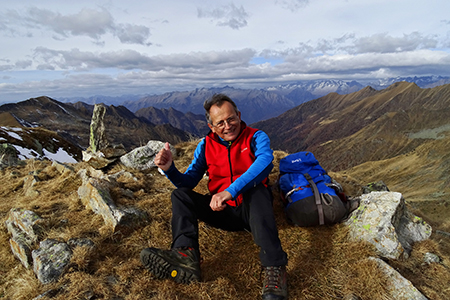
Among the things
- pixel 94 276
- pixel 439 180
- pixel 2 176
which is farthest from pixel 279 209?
pixel 439 180

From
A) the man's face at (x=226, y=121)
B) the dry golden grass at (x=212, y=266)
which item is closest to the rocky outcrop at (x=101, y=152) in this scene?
the dry golden grass at (x=212, y=266)

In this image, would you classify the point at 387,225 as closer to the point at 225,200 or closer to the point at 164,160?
the point at 225,200

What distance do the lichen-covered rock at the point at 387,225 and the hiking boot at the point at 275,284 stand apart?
2.49m

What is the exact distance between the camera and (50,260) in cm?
454

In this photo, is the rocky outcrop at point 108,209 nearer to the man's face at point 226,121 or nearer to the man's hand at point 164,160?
the man's hand at point 164,160

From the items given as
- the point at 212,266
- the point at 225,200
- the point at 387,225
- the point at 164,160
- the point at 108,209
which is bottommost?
the point at 212,266

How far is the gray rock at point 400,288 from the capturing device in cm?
398

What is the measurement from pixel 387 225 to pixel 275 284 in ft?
10.6

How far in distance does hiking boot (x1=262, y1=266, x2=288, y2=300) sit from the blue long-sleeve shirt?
1399 mm

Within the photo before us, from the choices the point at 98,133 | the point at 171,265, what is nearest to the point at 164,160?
the point at 171,265

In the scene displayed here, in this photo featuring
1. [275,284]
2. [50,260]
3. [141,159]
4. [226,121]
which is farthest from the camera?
[141,159]

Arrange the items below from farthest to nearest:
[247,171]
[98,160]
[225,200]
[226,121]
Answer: [98,160] < [226,121] < [247,171] < [225,200]

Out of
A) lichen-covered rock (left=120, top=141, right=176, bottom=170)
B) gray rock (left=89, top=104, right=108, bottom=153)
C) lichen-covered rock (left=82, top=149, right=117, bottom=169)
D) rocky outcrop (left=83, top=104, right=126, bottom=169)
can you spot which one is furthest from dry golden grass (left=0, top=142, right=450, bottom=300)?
gray rock (left=89, top=104, right=108, bottom=153)

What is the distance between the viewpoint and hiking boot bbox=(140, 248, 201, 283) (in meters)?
4.10
